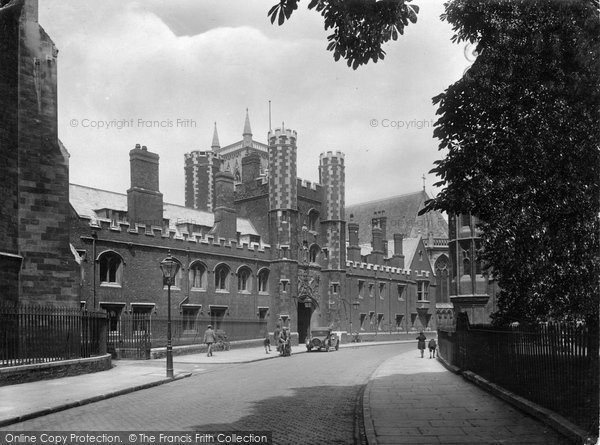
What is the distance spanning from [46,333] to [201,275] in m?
19.2

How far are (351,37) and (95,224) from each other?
2460cm

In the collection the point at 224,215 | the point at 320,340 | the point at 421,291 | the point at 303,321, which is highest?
→ the point at 224,215

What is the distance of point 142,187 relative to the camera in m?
33.5

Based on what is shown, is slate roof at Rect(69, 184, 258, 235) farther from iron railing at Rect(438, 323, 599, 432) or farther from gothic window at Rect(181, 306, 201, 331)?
iron railing at Rect(438, 323, 599, 432)

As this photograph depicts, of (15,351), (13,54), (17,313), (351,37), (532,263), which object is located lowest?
(15,351)

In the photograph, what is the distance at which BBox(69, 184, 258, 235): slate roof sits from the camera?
107ft

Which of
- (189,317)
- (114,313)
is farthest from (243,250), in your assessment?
(114,313)

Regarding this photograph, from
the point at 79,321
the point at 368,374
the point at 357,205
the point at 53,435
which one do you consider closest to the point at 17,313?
the point at 79,321

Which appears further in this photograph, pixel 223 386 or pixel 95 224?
pixel 95 224

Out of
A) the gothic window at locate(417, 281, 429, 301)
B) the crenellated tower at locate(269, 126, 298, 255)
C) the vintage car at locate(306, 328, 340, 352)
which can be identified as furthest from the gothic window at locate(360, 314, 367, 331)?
the vintage car at locate(306, 328, 340, 352)

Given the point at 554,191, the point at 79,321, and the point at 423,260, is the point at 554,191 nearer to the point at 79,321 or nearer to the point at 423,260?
the point at 79,321

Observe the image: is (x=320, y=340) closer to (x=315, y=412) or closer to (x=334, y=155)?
(x=334, y=155)

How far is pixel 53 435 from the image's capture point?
882 cm

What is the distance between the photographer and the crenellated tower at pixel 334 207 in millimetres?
45344
